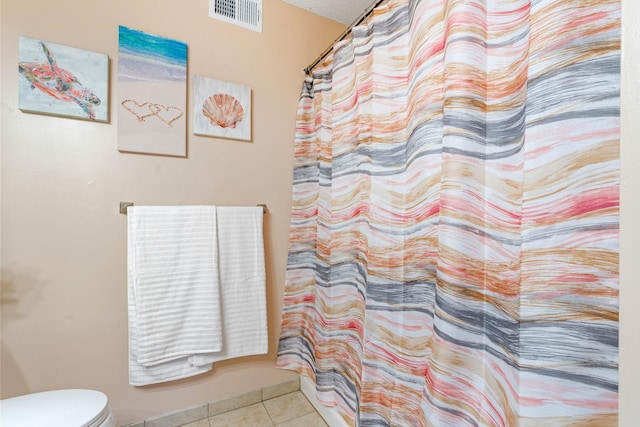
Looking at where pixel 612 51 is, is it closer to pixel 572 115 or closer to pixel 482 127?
pixel 572 115

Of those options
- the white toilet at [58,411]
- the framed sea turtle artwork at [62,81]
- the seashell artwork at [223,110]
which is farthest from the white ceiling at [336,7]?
the white toilet at [58,411]

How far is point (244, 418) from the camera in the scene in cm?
148

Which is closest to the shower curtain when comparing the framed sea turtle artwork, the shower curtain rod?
the shower curtain rod

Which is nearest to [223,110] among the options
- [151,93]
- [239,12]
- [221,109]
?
[221,109]

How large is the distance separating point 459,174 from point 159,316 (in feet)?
4.53

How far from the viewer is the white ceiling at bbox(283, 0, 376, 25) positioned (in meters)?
1.62

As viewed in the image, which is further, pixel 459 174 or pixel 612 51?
pixel 459 174

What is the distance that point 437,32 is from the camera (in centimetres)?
86

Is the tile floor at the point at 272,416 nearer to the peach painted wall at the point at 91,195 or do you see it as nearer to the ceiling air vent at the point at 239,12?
the peach painted wall at the point at 91,195

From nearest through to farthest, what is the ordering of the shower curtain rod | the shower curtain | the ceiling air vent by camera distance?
1. the shower curtain
2. the shower curtain rod
3. the ceiling air vent

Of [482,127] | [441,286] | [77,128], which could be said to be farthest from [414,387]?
[77,128]

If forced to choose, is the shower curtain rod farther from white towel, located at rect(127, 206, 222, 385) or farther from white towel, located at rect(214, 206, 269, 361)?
white towel, located at rect(127, 206, 222, 385)

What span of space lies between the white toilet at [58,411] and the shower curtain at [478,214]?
928 mm

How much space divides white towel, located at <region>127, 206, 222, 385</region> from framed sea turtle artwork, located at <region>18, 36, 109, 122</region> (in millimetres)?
481
